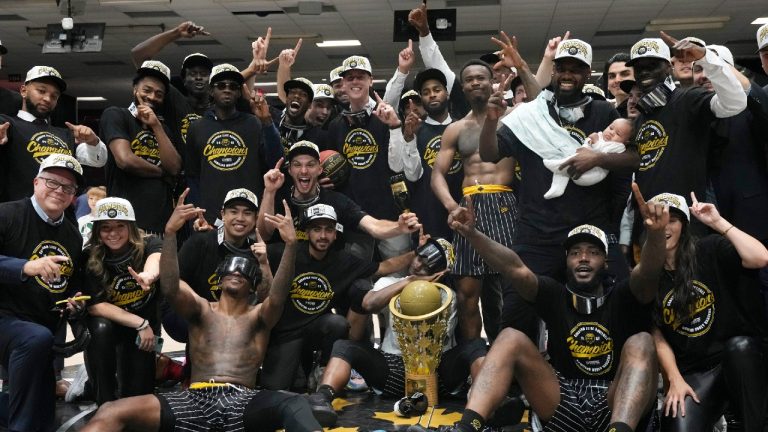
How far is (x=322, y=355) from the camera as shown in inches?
211

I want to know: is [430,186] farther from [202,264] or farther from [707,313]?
[707,313]

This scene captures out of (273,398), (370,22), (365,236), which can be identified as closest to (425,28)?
(365,236)

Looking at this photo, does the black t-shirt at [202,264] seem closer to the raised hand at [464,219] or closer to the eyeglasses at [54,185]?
the eyeglasses at [54,185]

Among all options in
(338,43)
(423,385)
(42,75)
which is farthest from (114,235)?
(338,43)

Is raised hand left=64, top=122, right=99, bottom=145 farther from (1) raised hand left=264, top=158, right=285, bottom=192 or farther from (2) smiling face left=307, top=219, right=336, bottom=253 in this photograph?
(2) smiling face left=307, top=219, right=336, bottom=253

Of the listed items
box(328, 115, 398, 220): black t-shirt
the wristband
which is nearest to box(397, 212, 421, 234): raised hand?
box(328, 115, 398, 220): black t-shirt

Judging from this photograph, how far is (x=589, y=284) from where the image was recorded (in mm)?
4211

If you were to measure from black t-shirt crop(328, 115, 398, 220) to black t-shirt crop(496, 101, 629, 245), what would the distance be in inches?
49.6

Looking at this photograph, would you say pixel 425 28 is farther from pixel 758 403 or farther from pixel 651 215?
A: pixel 758 403

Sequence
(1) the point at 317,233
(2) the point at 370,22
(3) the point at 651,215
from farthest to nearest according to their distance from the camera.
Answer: (2) the point at 370,22, (1) the point at 317,233, (3) the point at 651,215

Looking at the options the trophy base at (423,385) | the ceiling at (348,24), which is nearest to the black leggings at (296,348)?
the trophy base at (423,385)

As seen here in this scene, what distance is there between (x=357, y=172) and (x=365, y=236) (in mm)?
451

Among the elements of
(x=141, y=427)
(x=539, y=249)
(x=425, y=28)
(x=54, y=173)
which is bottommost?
(x=141, y=427)

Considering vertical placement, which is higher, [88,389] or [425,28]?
[425,28]
